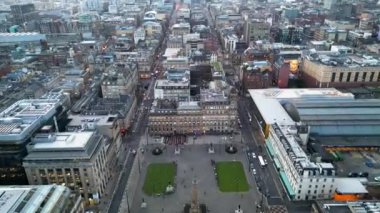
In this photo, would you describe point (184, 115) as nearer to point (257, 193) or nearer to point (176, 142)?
point (176, 142)

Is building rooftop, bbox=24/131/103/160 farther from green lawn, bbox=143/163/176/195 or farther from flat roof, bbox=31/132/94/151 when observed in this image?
green lawn, bbox=143/163/176/195

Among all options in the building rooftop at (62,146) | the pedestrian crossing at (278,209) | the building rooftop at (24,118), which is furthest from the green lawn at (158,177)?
the building rooftop at (24,118)

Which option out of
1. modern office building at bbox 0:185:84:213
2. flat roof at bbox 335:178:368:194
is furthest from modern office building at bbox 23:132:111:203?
flat roof at bbox 335:178:368:194

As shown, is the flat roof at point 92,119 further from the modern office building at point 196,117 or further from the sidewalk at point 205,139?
the modern office building at point 196,117

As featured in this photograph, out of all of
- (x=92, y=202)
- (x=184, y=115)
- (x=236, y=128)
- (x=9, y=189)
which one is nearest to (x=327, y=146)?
(x=236, y=128)

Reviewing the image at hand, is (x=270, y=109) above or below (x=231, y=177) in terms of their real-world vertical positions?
above

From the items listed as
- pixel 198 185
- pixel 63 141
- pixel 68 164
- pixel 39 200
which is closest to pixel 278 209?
pixel 198 185

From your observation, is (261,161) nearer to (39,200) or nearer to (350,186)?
(350,186)
